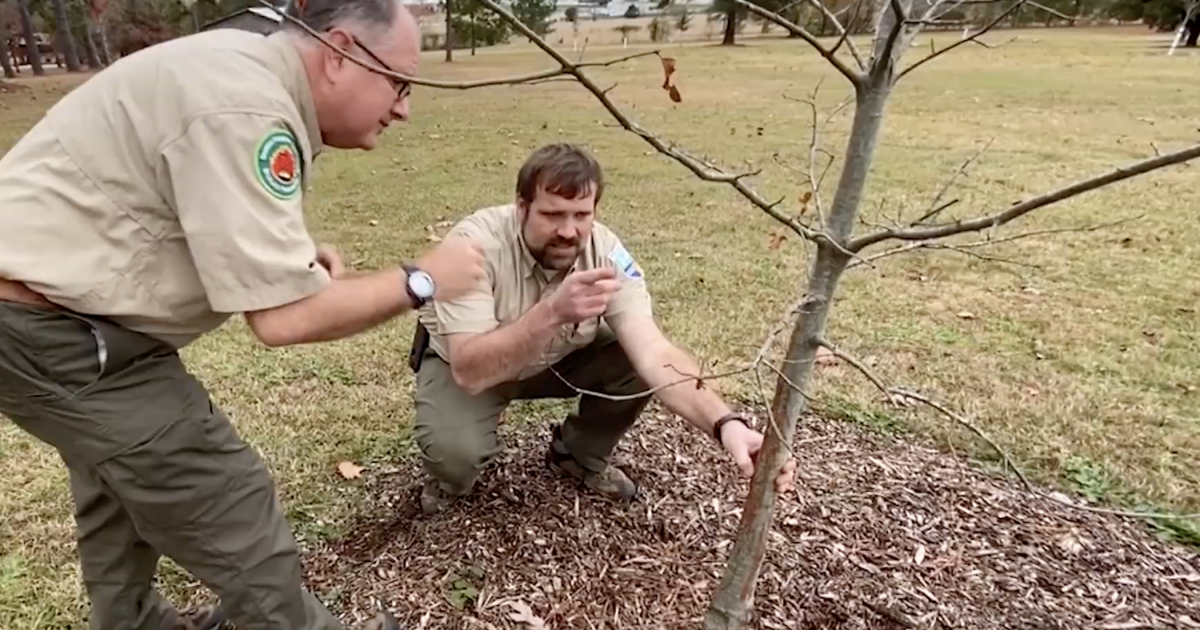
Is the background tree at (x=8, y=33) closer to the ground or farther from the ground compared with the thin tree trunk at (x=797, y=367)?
closer to the ground

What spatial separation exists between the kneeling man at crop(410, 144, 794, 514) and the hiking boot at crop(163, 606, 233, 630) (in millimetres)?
640

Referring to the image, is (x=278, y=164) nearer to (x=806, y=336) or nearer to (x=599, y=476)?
(x=806, y=336)

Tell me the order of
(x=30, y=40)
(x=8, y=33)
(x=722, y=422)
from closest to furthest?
(x=722, y=422)
(x=30, y=40)
(x=8, y=33)

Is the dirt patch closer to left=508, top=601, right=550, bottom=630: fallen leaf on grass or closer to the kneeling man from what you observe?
the kneeling man

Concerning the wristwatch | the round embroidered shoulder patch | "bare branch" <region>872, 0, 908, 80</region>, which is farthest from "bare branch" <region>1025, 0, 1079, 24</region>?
the round embroidered shoulder patch

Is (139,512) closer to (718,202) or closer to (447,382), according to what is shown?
(447,382)

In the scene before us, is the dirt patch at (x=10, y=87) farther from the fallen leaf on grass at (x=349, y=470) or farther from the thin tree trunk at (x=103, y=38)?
the fallen leaf on grass at (x=349, y=470)

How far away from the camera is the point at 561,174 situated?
2.44m

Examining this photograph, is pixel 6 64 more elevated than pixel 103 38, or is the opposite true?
pixel 103 38

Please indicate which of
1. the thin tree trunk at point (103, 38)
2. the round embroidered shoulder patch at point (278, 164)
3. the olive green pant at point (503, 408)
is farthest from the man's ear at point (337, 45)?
the thin tree trunk at point (103, 38)

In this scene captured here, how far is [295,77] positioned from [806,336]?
1098mm

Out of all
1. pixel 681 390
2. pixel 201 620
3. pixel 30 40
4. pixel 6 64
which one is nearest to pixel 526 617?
pixel 681 390

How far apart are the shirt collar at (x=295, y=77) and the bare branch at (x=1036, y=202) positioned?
3.45 ft

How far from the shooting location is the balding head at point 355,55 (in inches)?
66.4
